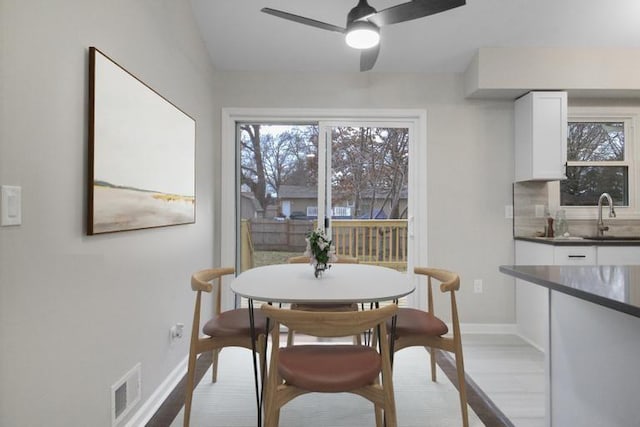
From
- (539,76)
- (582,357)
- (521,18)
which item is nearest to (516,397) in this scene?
(582,357)

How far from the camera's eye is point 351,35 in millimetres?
1987

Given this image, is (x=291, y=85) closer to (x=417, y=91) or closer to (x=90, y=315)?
(x=417, y=91)

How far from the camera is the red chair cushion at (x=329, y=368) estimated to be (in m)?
1.32

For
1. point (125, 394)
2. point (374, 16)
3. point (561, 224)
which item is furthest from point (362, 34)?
point (561, 224)

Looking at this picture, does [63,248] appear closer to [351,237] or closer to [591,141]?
[351,237]

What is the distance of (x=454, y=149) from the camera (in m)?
3.39

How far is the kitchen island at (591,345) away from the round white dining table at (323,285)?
0.55m

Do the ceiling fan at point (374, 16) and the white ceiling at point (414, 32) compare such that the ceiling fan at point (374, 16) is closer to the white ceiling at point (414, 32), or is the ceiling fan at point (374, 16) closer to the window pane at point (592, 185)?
the white ceiling at point (414, 32)

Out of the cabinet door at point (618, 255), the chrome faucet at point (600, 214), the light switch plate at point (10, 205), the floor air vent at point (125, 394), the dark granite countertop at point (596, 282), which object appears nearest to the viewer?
the dark granite countertop at point (596, 282)

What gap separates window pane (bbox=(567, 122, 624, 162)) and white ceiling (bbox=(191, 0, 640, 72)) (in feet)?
2.32

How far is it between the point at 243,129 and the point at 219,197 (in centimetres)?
71

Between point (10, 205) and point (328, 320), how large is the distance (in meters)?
1.03

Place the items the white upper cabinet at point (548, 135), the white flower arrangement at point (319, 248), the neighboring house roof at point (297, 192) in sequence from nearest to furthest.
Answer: the white flower arrangement at point (319, 248) < the white upper cabinet at point (548, 135) < the neighboring house roof at point (297, 192)

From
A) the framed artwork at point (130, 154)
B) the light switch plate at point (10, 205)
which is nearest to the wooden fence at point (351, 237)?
the framed artwork at point (130, 154)
